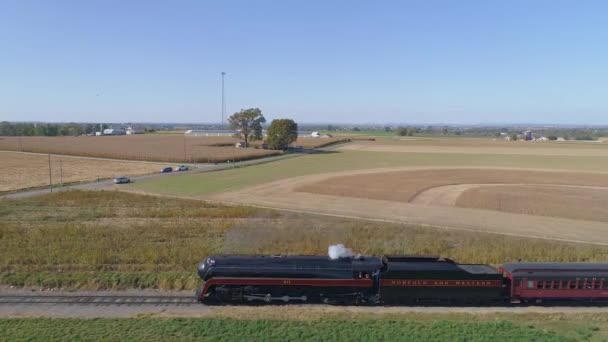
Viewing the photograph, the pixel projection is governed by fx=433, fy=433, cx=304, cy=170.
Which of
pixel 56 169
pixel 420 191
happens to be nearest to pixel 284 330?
pixel 420 191

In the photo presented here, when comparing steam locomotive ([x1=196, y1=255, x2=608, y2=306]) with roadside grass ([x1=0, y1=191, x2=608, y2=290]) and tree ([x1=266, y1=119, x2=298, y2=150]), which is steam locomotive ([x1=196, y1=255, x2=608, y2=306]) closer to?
roadside grass ([x1=0, y1=191, x2=608, y2=290])

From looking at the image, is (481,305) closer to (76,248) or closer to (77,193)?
(76,248)

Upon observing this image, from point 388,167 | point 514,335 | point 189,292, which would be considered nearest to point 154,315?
point 189,292

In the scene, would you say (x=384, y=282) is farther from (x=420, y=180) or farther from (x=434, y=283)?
(x=420, y=180)

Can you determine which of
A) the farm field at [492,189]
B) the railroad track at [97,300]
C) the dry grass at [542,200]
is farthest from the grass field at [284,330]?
the farm field at [492,189]

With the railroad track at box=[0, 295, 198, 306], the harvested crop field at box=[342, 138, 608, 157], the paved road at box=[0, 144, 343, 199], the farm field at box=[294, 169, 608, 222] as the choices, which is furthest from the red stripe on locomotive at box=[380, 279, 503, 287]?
the harvested crop field at box=[342, 138, 608, 157]

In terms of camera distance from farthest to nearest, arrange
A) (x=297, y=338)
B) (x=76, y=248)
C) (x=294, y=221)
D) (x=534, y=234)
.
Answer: (x=294, y=221) < (x=534, y=234) < (x=76, y=248) < (x=297, y=338)
